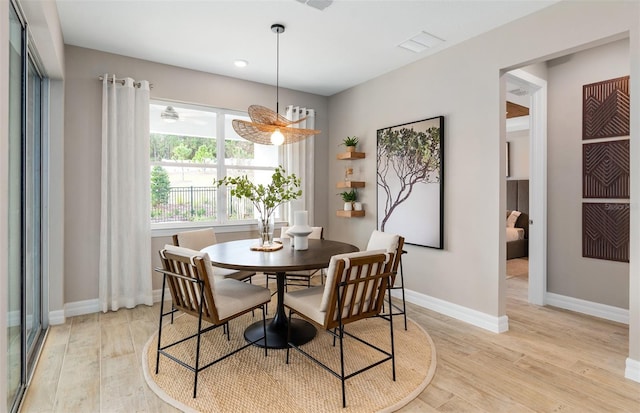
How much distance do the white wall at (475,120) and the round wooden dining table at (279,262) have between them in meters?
1.24

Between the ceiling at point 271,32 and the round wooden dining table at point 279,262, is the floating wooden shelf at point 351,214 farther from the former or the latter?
the ceiling at point 271,32

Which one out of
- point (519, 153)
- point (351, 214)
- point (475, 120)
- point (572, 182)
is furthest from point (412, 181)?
point (519, 153)

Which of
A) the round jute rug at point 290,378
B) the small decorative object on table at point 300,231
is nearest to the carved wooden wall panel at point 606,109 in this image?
the round jute rug at point 290,378

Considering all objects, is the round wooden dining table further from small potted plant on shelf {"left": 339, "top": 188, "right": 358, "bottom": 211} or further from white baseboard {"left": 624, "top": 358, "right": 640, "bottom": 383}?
white baseboard {"left": 624, "top": 358, "right": 640, "bottom": 383}

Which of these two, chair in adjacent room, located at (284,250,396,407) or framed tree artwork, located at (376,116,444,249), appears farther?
framed tree artwork, located at (376,116,444,249)

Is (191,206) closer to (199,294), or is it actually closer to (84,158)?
(84,158)

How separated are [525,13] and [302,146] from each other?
2850mm

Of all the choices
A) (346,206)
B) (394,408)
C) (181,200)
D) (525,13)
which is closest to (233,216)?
(181,200)

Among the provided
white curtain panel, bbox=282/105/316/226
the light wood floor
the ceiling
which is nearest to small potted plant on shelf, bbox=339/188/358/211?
white curtain panel, bbox=282/105/316/226

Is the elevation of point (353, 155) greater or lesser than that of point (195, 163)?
greater

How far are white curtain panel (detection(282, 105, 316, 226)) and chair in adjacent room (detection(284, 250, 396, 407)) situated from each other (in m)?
2.57

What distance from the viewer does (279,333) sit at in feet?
9.38

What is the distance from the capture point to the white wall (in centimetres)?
266

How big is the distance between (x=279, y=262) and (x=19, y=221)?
1.63 m
